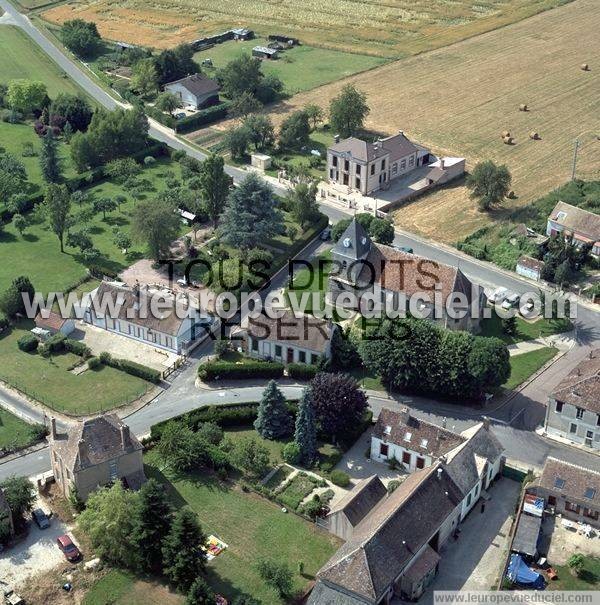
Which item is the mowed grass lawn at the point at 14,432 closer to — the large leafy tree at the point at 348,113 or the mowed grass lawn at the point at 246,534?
the mowed grass lawn at the point at 246,534

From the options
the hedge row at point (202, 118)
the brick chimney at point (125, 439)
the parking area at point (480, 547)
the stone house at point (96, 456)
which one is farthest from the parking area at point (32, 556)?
the hedge row at point (202, 118)

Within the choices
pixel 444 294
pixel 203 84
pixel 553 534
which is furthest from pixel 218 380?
pixel 203 84

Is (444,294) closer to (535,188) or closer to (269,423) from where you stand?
(269,423)

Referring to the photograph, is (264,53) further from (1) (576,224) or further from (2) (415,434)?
(2) (415,434)

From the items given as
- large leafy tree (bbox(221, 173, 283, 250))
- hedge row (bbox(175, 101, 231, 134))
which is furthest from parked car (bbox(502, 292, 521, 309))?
hedge row (bbox(175, 101, 231, 134))

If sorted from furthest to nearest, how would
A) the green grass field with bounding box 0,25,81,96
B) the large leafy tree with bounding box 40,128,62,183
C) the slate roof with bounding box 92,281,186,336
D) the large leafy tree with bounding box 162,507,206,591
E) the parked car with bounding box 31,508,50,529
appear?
the green grass field with bounding box 0,25,81,96 < the large leafy tree with bounding box 40,128,62,183 < the slate roof with bounding box 92,281,186,336 < the parked car with bounding box 31,508,50,529 < the large leafy tree with bounding box 162,507,206,591

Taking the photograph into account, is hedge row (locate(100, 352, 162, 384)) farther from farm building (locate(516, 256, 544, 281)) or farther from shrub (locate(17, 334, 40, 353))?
farm building (locate(516, 256, 544, 281))
